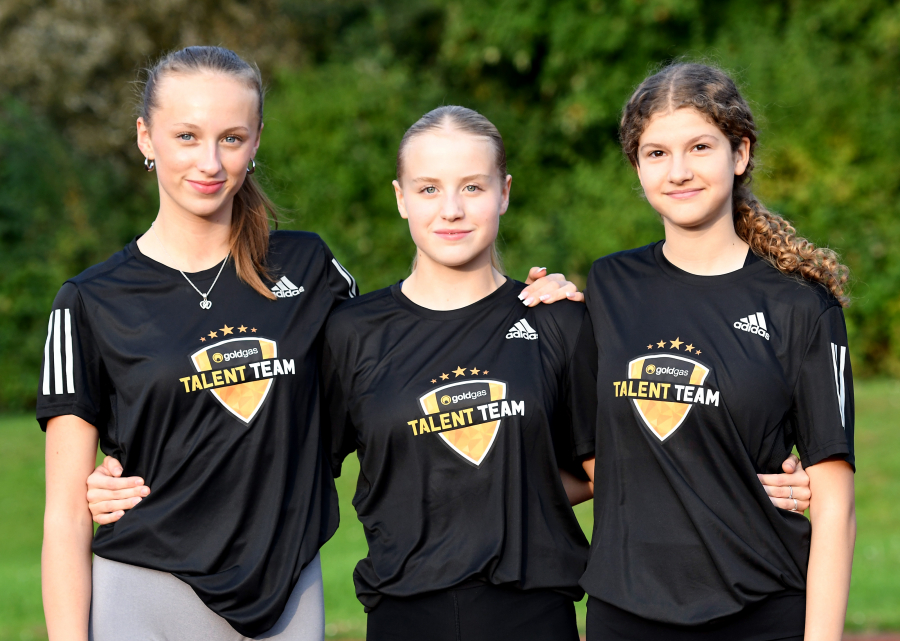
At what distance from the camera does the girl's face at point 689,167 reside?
288cm

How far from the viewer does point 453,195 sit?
3.03 m

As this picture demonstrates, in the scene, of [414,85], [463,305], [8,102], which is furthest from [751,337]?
[8,102]

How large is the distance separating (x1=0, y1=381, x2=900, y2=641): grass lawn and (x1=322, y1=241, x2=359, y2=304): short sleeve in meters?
3.10

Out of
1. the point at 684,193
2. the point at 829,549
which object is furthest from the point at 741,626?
the point at 684,193

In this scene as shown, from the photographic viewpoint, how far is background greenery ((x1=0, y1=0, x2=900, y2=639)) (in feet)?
42.9

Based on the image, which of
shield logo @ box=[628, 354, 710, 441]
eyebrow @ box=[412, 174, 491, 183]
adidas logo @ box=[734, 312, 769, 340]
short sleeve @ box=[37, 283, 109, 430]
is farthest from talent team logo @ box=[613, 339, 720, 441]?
short sleeve @ box=[37, 283, 109, 430]

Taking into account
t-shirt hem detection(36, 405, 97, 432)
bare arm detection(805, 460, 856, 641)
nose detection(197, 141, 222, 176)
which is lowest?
bare arm detection(805, 460, 856, 641)

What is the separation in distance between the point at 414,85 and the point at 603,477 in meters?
13.3

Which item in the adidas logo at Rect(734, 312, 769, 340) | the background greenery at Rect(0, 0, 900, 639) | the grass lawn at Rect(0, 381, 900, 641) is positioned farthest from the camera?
the background greenery at Rect(0, 0, 900, 639)

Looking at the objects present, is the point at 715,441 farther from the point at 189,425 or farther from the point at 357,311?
the point at 189,425

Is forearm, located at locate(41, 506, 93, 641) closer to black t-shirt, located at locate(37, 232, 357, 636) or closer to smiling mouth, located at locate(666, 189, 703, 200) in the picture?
black t-shirt, located at locate(37, 232, 357, 636)

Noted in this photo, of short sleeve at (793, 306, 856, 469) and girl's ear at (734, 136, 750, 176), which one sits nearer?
short sleeve at (793, 306, 856, 469)

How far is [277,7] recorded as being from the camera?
17.4 meters

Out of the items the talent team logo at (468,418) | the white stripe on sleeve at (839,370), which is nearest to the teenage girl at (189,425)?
the talent team logo at (468,418)
